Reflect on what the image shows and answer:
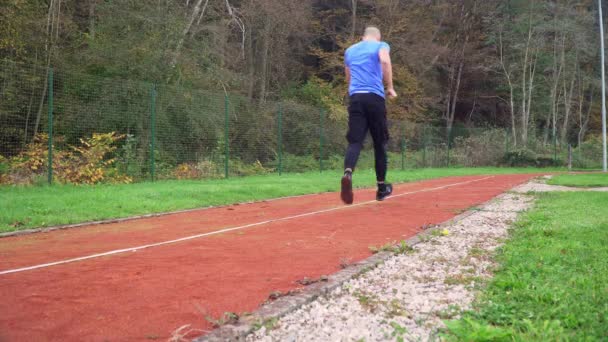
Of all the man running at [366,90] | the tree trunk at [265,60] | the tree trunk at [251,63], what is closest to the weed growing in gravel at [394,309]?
the man running at [366,90]

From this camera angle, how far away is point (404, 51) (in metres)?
34.2

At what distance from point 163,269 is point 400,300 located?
182 centimetres

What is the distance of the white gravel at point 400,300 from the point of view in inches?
95.9

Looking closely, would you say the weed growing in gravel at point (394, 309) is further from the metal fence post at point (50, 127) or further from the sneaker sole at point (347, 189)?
the metal fence post at point (50, 127)

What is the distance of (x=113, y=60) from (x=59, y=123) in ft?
17.9

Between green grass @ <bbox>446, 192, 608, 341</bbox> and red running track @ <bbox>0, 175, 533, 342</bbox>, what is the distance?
46.1 inches

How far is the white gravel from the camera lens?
7.99 feet

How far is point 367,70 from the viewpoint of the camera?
5980 mm

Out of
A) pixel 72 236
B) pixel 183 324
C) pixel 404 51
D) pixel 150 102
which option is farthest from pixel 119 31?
pixel 404 51

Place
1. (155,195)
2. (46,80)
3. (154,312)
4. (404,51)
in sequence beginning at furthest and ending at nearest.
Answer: (404,51), (46,80), (155,195), (154,312)

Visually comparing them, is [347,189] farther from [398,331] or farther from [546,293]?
[398,331]

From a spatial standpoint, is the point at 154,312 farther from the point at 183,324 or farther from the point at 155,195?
the point at 155,195

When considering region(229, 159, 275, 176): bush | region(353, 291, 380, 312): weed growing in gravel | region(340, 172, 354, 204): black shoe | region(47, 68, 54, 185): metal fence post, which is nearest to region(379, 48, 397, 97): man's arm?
region(340, 172, 354, 204): black shoe

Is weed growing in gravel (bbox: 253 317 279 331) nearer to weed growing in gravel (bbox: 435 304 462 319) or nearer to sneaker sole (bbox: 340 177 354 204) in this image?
weed growing in gravel (bbox: 435 304 462 319)
